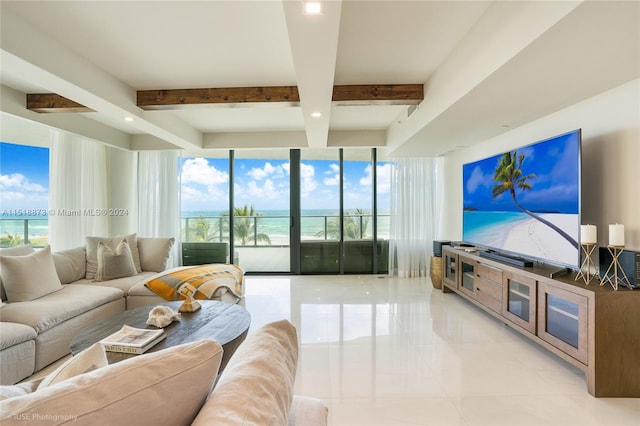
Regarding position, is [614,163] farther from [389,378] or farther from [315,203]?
[315,203]

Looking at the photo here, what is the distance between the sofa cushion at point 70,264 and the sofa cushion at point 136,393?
361 cm

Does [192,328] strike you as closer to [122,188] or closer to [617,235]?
[617,235]

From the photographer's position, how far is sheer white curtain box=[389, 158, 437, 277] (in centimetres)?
559

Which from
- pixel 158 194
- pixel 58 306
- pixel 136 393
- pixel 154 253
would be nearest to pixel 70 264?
pixel 154 253

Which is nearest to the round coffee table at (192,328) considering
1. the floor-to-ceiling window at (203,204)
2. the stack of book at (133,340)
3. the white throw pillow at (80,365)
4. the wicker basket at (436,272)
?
the stack of book at (133,340)

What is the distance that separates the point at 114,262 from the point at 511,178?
180 inches

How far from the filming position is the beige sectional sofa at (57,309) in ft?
7.39

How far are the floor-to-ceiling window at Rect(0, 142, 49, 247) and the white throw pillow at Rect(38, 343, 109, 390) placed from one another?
4.54m

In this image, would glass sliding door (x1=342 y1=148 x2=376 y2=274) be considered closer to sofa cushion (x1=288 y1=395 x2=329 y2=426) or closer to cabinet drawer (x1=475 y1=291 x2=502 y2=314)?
cabinet drawer (x1=475 y1=291 x2=502 y2=314)

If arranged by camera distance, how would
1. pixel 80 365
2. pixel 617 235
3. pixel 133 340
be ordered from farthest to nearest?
pixel 617 235 → pixel 133 340 → pixel 80 365

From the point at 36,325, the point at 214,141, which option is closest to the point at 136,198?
the point at 214,141

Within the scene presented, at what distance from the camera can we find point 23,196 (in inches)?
179

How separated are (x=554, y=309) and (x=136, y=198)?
20.2 feet

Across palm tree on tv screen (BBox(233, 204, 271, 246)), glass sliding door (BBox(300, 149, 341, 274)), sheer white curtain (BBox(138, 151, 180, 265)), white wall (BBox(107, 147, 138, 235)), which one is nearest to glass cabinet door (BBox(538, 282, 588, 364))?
glass sliding door (BBox(300, 149, 341, 274))
